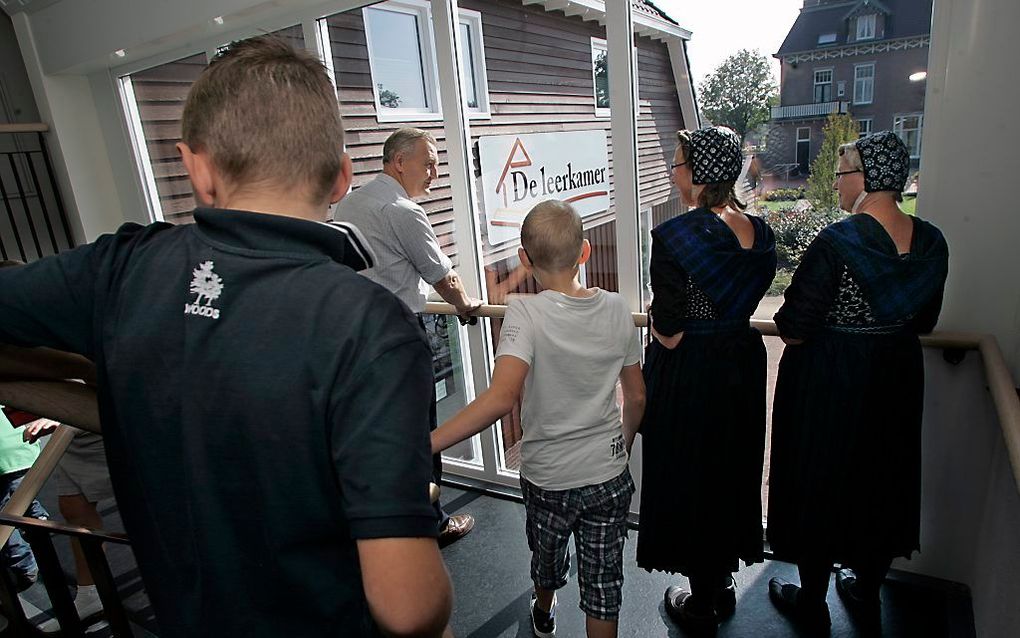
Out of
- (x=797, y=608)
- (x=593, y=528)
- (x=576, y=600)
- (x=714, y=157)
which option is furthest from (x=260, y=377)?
(x=797, y=608)

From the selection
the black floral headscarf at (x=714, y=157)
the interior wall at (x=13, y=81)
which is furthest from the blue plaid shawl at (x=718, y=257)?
the interior wall at (x=13, y=81)

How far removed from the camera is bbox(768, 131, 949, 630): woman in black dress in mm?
1590

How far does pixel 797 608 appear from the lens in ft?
6.61

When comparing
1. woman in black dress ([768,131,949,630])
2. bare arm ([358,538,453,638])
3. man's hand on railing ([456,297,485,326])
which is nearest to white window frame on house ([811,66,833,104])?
woman in black dress ([768,131,949,630])

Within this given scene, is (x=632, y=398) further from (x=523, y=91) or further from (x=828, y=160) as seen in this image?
(x=523, y=91)

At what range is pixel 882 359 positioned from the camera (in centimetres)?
167

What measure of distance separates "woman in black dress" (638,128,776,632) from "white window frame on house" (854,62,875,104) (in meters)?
0.50

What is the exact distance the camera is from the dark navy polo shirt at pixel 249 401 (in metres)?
0.63

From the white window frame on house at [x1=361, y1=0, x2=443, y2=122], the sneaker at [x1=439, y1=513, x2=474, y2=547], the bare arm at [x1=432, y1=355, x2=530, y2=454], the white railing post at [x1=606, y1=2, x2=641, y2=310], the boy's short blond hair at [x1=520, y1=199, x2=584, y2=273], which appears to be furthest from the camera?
the white window frame on house at [x1=361, y1=0, x2=443, y2=122]

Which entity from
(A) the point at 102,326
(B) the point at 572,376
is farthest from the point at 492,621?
(A) the point at 102,326

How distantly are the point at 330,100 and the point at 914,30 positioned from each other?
1.90 m

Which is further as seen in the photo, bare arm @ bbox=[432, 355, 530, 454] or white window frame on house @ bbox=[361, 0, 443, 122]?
white window frame on house @ bbox=[361, 0, 443, 122]

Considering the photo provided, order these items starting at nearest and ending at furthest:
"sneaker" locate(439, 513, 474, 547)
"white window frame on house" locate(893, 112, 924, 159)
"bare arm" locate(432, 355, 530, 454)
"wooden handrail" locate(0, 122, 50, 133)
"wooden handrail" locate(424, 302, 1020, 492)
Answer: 1. "wooden handrail" locate(424, 302, 1020, 492)
2. "bare arm" locate(432, 355, 530, 454)
3. "white window frame on house" locate(893, 112, 924, 159)
4. "sneaker" locate(439, 513, 474, 547)
5. "wooden handrail" locate(0, 122, 50, 133)

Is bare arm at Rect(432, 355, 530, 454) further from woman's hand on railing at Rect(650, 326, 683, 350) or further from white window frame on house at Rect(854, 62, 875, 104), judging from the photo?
white window frame on house at Rect(854, 62, 875, 104)
